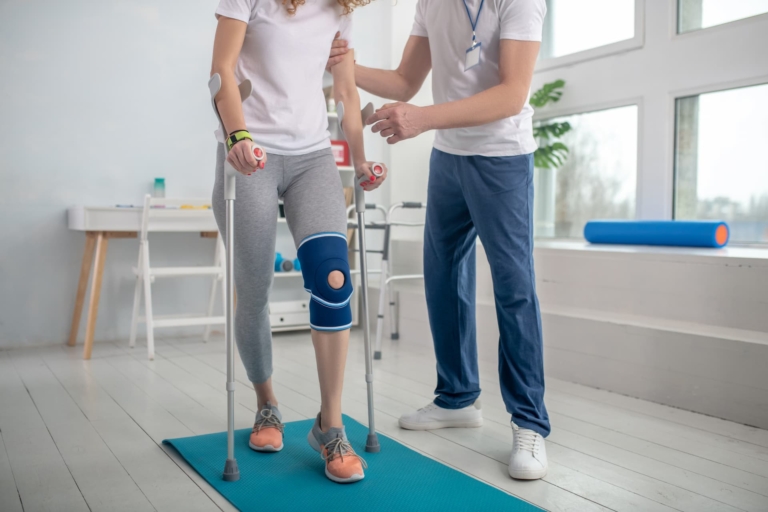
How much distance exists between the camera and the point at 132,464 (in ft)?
6.01

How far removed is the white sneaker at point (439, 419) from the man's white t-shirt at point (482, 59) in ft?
2.60

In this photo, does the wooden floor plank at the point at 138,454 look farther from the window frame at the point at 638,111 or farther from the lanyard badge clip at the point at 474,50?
the window frame at the point at 638,111

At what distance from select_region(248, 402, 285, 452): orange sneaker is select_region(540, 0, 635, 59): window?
2.70 meters

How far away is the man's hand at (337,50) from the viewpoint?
1.90 m

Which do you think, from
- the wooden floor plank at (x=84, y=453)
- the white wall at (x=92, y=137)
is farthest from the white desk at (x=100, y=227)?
the wooden floor plank at (x=84, y=453)

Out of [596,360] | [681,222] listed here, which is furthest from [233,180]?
[681,222]

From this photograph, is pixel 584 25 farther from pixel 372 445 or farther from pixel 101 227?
pixel 372 445

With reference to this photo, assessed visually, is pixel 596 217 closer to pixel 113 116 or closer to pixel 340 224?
pixel 340 224

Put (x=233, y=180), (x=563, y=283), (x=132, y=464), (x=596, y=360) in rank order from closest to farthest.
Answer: (x=233, y=180)
(x=132, y=464)
(x=596, y=360)
(x=563, y=283)

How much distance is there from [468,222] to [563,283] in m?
1.12

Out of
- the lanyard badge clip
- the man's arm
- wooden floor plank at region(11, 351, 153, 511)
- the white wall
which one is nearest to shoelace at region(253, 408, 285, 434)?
wooden floor plank at region(11, 351, 153, 511)

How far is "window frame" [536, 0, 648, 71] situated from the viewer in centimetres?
344

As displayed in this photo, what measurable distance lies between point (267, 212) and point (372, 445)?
68 cm

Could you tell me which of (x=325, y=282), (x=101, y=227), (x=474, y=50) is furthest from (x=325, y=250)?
(x=101, y=227)
